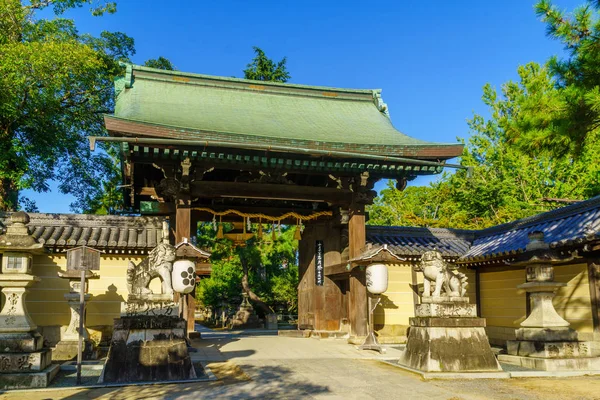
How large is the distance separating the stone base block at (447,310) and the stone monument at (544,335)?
173cm

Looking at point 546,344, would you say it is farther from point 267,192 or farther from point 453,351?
point 267,192

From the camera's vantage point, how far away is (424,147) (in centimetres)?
1318

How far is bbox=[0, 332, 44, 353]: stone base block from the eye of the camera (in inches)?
335

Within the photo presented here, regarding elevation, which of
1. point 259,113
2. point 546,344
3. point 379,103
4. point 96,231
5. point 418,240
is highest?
point 379,103

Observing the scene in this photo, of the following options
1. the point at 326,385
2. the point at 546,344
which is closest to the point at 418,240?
the point at 546,344

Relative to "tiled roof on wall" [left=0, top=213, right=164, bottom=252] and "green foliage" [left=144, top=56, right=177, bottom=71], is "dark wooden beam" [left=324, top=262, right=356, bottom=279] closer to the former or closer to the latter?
"tiled roof on wall" [left=0, top=213, right=164, bottom=252]

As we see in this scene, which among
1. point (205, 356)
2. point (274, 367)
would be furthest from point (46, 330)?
point (274, 367)

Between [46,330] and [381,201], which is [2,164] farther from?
[381,201]

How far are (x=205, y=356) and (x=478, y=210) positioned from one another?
23.3 metres

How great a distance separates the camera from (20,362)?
27.5ft

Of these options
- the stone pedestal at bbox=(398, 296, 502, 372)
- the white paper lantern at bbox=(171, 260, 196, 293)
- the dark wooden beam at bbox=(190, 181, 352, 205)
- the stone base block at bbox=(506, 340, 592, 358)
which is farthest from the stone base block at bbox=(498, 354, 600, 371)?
the white paper lantern at bbox=(171, 260, 196, 293)

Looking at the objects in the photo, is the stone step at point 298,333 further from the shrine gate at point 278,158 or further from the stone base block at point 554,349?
the stone base block at point 554,349

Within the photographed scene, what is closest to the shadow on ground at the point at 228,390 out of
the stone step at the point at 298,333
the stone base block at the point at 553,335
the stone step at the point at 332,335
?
the stone base block at the point at 553,335

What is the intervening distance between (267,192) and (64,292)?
5.84m
